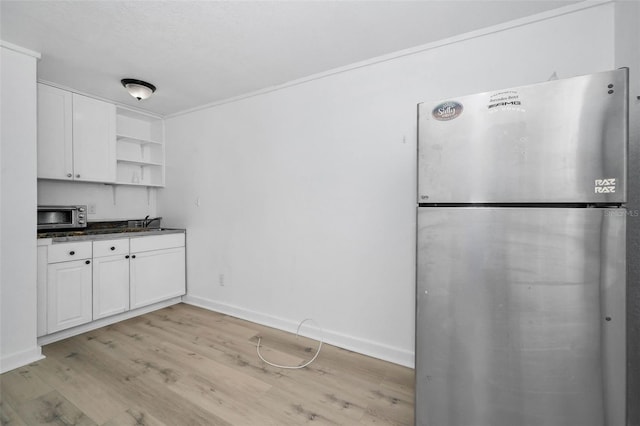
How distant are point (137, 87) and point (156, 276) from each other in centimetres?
198

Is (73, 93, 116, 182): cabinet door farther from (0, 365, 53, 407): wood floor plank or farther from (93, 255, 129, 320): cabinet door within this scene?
(0, 365, 53, 407): wood floor plank

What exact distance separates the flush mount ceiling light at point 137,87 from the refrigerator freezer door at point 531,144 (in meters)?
2.60

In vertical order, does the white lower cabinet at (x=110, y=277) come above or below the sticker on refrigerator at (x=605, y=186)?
below

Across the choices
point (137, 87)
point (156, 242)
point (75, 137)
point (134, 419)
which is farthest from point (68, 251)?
point (134, 419)

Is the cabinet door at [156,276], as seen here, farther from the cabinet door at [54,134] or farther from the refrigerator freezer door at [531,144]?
the refrigerator freezer door at [531,144]

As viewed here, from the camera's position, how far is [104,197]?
3.29 m

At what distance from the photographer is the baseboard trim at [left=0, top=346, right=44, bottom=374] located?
6.48 ft

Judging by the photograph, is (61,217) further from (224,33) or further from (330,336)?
(330,336)

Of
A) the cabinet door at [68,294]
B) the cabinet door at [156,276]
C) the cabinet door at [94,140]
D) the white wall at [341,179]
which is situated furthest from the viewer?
the cabinet door at [156,276]

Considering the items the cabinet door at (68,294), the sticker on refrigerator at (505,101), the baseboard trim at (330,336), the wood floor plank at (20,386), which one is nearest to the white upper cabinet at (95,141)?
the cabinet door at (68,294)

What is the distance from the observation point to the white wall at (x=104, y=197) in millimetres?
2850

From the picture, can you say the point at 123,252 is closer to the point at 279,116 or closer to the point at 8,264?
the point at 8,264

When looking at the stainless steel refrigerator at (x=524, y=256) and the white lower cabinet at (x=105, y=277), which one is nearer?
the stainless steel refrigerator at (x=524, y=256)

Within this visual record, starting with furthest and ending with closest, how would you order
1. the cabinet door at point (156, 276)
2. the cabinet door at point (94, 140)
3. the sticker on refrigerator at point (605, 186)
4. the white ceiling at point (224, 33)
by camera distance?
the cabinet door at point (156, 276)
the cabinet door at point (94, 140)
the white ceiling at point (224, 33)
the sticker on refrigerator at point (605, 186)
